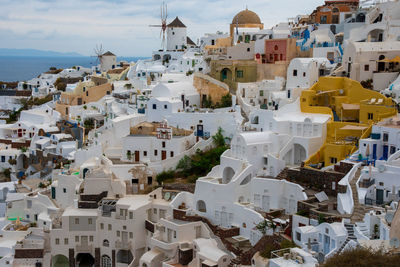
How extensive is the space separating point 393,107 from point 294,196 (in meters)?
7.58

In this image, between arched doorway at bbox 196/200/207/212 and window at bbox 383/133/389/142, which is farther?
arched doorway at bbox 196/200/207/212

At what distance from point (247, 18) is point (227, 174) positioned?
79.8ft

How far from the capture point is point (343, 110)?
31.7 metres

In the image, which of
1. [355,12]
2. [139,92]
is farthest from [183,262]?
[355,12]

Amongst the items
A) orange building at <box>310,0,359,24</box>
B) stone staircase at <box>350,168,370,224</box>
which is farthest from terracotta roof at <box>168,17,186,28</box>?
stone staircase at <box>350,168,370,224</box>

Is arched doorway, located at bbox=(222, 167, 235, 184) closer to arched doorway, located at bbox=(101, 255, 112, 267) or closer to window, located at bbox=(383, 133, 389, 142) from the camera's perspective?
arched doorway, located at bbox=(101, 255, 112, 267)

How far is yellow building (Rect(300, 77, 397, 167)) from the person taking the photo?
28562 millimetres

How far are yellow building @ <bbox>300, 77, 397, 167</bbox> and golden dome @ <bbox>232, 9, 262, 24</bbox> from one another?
18781 mm

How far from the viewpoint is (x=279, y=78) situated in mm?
38344

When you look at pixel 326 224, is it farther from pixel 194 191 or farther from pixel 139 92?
pixel 139 92

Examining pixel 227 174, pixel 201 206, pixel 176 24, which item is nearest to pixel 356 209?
pixel 201 206

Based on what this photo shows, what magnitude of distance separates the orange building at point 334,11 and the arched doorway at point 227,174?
21.4 metres

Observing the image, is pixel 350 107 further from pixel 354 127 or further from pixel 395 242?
pixel 395 242

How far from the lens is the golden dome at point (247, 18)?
5162cm
